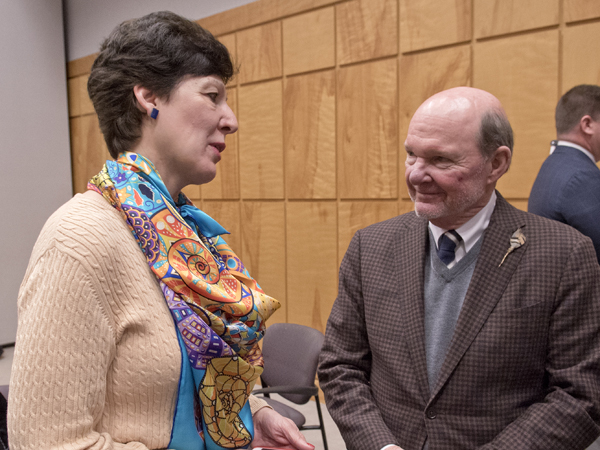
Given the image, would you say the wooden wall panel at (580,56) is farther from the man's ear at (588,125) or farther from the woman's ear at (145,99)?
the woman's ear at (145,99)

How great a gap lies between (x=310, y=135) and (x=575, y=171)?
251cm

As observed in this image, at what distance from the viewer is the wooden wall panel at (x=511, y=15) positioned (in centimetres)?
325

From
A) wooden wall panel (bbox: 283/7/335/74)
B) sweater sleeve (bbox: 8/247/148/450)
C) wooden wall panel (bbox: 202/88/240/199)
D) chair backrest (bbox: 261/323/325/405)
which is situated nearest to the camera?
sweater sleeve (bbox: 8/247/148/450)

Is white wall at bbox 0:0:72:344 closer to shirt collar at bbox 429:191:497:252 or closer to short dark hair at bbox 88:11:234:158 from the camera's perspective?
short dark hair at bbox 88:11:234:158

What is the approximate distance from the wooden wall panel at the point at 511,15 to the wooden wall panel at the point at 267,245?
7.54 ft

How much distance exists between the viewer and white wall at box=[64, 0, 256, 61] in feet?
17.4

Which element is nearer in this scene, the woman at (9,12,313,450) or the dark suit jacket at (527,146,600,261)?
the woman at (9,12,313,450)

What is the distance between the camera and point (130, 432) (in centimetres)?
112

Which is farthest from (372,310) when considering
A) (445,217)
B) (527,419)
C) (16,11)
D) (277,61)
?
(16,11)

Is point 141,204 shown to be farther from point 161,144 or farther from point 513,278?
point 513,278

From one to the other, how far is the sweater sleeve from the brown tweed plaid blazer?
0.72 meters

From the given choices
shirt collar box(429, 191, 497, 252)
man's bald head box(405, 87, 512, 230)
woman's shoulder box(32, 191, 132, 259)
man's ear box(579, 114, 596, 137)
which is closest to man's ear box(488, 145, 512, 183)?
man's bald head box(405, 87, 512, 230)

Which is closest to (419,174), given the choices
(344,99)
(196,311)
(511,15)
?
(196,311)

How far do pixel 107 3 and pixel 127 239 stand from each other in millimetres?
6198
